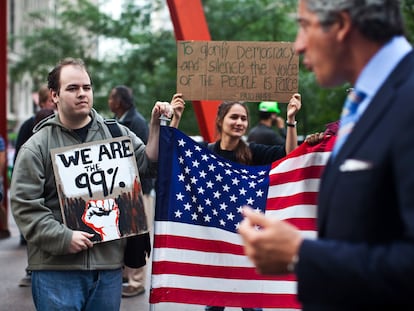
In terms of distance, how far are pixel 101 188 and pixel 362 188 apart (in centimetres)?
238

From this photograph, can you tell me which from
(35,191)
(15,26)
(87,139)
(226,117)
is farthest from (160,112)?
(15,26)

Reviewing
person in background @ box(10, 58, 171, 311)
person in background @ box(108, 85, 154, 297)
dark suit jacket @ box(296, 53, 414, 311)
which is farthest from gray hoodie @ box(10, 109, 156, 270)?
person in background @ box(108, 85, 154, 297)

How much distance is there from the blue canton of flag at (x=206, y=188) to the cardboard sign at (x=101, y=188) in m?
0.83

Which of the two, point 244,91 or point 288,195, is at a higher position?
point 244,91

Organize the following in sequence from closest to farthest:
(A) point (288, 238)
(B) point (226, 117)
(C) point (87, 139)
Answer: (A) point (288, 238) → (C) point (87, 139) → (B) point (226, 117)

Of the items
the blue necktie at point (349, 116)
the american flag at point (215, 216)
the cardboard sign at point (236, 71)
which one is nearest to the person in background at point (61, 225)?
the american flag at point (215, 216)

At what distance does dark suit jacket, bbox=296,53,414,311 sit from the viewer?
1.67 meters

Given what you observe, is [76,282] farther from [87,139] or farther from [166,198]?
[166,198]

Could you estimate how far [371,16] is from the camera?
1.86 m

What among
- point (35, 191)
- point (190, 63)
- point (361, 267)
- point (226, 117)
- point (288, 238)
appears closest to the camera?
point (361, 267)

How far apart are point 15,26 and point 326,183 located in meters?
56.4

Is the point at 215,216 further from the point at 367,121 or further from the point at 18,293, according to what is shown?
the point at 18,293

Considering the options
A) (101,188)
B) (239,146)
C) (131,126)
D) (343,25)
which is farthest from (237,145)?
(343,25)

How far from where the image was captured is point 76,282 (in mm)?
3770
